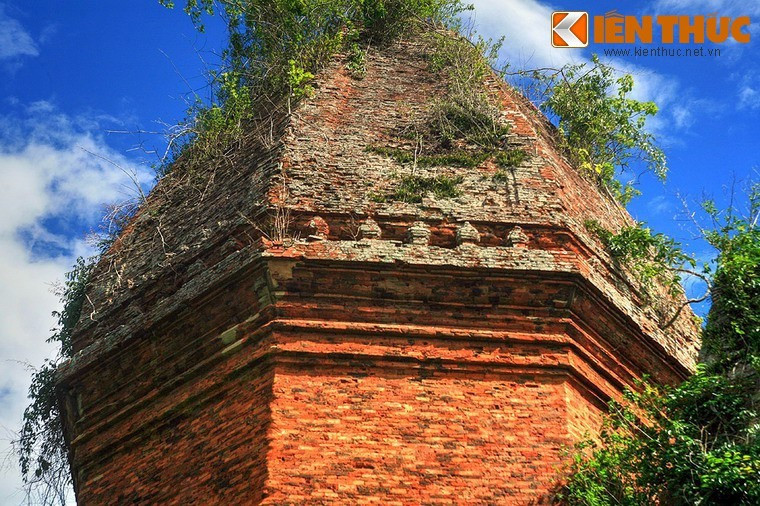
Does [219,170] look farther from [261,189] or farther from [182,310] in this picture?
[182,310]

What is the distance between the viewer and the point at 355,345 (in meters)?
7.03

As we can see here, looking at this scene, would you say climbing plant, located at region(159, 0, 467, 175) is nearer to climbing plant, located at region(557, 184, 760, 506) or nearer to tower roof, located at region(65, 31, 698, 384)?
tower roof, located at region(65, 31, 698, 384)

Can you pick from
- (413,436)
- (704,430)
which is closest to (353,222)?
(413,436)

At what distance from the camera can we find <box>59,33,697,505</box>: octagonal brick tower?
6.56m

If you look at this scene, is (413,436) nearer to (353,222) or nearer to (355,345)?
(355,345)
